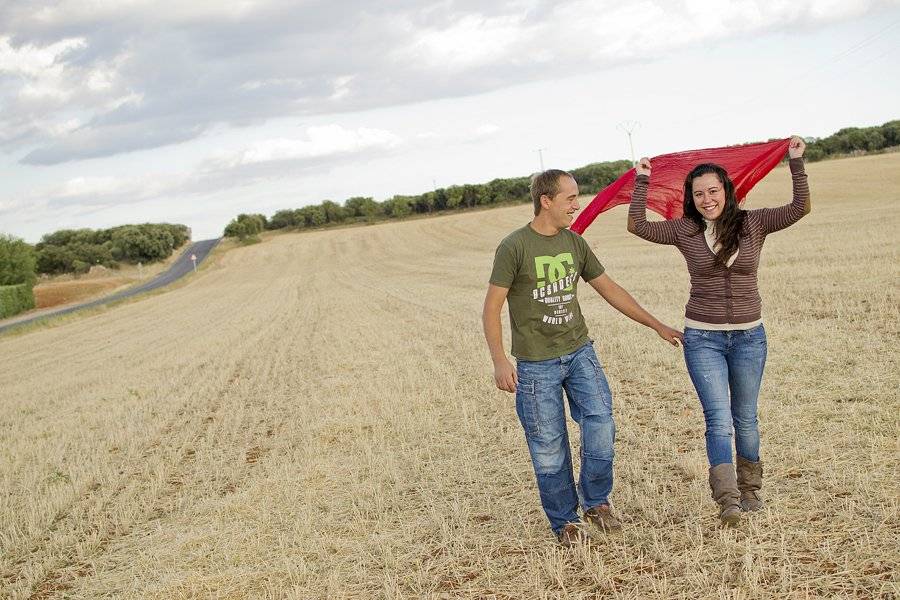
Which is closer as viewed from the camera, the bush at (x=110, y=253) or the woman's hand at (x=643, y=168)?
the woman's hand at (x=643, y=168)

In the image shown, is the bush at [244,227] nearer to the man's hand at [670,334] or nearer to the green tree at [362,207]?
the green tree at [362,207]

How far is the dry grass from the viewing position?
198 inches

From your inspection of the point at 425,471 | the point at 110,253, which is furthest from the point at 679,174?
the point at 110,253

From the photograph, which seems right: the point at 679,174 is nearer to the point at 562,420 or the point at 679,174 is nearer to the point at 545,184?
the point at 545,184

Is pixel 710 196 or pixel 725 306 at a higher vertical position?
pixel 710 196

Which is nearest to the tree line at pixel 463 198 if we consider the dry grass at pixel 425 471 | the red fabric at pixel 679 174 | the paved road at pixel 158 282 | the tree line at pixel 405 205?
the tree line at pixel 405 205

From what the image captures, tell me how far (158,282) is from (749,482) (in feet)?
213

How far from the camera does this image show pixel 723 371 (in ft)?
17.2

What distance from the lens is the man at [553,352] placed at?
5.12m

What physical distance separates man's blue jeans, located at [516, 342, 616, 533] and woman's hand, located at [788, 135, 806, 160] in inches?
69.7

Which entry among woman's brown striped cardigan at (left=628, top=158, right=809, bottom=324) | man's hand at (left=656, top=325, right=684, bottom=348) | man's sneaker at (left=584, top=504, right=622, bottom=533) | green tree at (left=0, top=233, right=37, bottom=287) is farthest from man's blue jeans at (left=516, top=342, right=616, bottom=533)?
green tree at (left=0, top=233, right=37, bottom=287)

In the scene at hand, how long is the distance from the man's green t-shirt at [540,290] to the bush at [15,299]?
194ft

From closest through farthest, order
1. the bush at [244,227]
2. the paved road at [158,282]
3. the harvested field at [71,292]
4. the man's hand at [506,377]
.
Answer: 1. the man's hand at [506,377]
2. the paved road at [158,282]
3. the harvested field at [71,292]
4. the bush at [244,227]

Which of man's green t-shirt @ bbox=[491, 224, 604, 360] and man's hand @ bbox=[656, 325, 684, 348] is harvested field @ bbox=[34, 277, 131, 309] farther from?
man's hand @ bbox=[656, 325, 684, 348]
